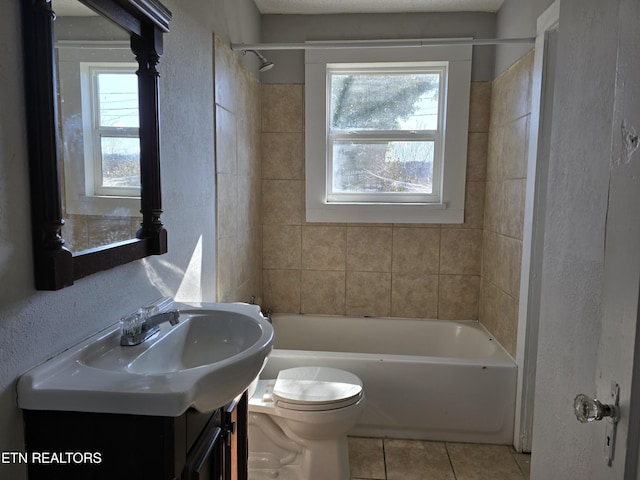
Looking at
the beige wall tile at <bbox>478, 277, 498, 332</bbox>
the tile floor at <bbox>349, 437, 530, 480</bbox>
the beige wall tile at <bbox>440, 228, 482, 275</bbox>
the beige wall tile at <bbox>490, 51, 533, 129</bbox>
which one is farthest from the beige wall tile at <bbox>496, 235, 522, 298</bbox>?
the tile floor at <bbox>349, 437, 530, 480</bbox>

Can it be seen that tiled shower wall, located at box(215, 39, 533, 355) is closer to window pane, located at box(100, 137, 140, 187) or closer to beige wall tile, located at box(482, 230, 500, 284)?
beige wall tile, located at box(482, 230, 500, 284)

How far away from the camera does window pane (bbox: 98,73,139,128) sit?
3.91 ft

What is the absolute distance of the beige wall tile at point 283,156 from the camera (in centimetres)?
304

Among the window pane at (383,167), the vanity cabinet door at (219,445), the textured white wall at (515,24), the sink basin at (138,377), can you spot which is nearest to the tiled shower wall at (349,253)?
the window pane at (383,167)

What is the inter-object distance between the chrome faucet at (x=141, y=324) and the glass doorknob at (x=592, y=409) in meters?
1.03

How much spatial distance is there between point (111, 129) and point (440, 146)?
226 centimetres

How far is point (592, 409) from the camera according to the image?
74 cm

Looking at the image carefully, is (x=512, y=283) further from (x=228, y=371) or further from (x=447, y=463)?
(x=228, y=371)

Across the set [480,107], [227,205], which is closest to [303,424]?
[227,205]

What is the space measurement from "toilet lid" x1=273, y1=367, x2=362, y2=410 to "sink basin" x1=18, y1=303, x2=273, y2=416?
0.69 meters

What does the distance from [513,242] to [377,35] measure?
1.60 meters

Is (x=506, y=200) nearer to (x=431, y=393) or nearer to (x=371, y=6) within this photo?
(x=431, y=393)

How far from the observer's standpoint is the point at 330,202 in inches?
121

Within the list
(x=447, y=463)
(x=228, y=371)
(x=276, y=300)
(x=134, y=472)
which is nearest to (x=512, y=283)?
(x=447, y=463)
